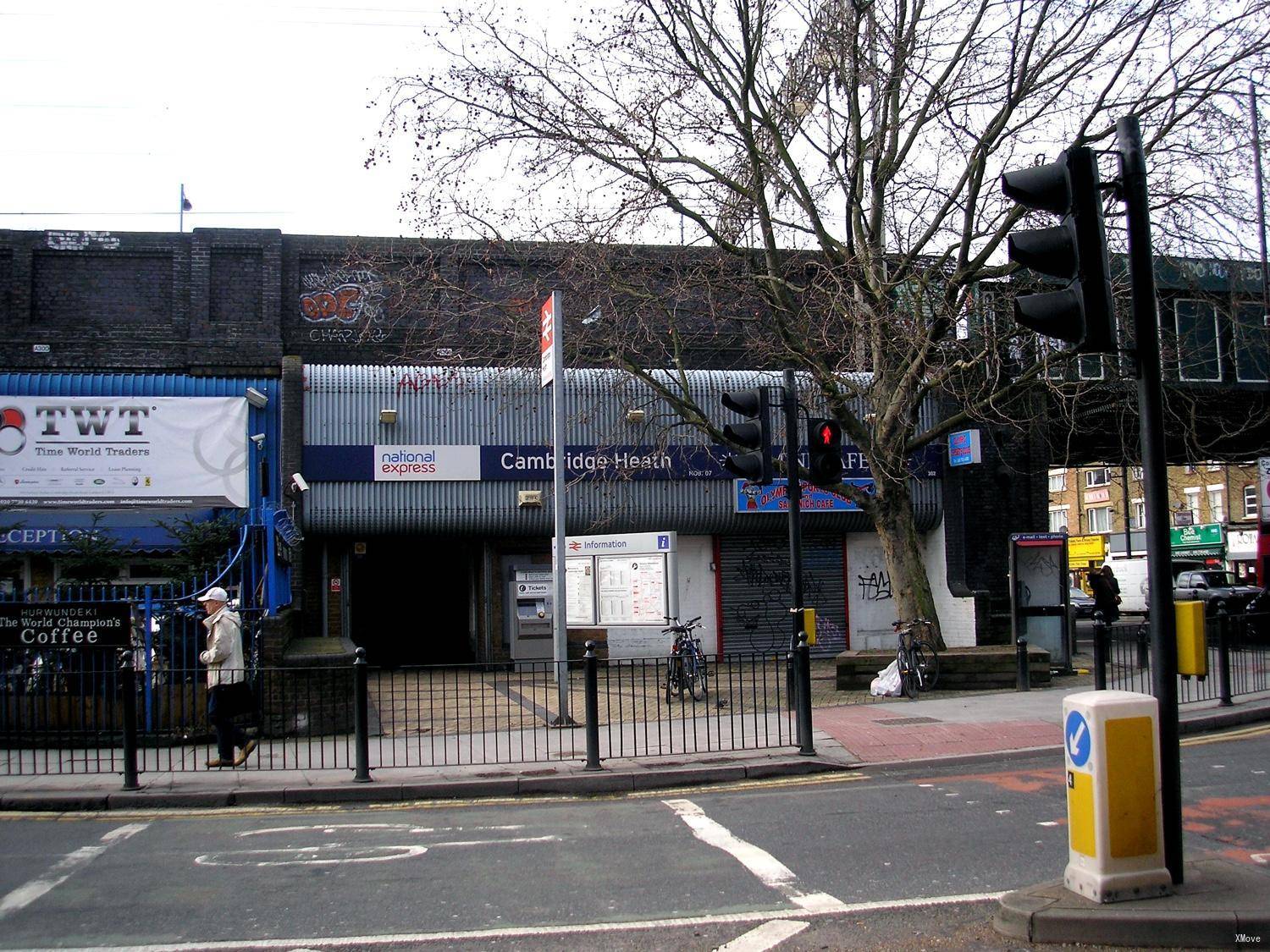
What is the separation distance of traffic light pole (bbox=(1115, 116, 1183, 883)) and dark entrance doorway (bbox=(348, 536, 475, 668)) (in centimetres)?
1915

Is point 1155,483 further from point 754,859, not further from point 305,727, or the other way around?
point 305,727

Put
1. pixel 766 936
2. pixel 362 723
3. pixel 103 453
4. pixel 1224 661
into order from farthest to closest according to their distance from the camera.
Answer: pixel 103 453 < pixel 1224 661 < pixel 362 723 < pixel 766 936

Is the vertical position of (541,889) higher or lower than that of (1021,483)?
lower

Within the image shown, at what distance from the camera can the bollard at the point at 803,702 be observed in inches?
421

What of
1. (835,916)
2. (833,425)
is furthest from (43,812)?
(833,425)

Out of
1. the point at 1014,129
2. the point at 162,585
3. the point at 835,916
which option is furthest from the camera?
the point at 1014,129

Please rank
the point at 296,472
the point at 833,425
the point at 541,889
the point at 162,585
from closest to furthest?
the point at 541,889
the point at 833,425
the point at 162,585
the point at 296,472

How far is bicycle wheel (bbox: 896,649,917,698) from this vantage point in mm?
15570

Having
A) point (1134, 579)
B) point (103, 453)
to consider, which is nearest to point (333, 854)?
point (103, 453)

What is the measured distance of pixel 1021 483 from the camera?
23625mm

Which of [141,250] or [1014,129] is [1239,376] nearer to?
[1014,129]

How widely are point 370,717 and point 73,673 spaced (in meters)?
3.94

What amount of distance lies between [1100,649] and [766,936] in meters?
8.47

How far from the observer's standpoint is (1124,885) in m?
5.51
